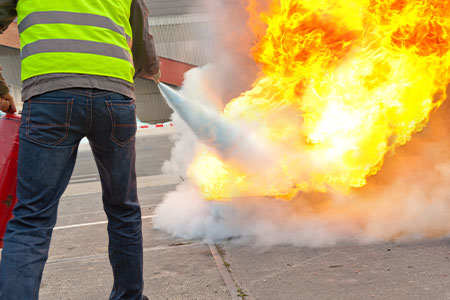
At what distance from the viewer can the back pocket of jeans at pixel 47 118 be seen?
2.04m

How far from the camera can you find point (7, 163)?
2637 mm

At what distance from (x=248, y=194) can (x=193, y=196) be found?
71 cm

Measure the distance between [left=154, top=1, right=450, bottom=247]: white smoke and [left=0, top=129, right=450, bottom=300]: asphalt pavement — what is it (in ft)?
0.48

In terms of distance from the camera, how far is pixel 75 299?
2846 millimetres

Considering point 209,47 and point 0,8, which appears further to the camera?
point 209,47

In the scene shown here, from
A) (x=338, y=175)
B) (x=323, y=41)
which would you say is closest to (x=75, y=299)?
(x=338, y=175)

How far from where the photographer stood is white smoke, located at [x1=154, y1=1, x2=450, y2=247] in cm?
359

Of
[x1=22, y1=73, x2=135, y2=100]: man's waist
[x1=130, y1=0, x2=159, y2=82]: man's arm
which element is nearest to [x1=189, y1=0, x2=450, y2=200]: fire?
[x1=130, y1=0, x2=159, y2=82]: man's arm

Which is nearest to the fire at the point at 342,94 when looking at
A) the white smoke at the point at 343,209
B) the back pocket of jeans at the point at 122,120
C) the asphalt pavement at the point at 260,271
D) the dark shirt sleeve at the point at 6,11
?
the white smoke at the point at 343,209

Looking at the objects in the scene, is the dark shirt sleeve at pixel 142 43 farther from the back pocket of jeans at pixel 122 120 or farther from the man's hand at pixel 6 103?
the man's hand at pixel 6 103

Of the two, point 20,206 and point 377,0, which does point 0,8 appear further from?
point 377,0

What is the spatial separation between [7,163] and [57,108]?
81 centimetres

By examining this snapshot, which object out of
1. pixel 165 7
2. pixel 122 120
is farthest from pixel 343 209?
pixel 165 7

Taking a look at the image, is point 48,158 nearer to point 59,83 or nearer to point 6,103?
point 59,83
